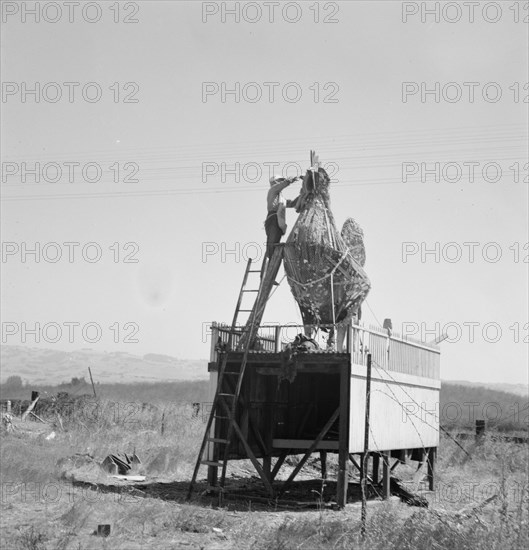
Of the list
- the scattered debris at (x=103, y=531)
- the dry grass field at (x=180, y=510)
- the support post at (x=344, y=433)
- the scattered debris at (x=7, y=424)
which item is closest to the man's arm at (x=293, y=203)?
the support post at (x=344, y=433)

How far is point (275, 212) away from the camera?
21.7 metres

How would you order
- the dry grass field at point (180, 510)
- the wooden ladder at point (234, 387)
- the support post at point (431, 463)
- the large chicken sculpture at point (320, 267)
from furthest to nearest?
the support post at point (431, 463)
the large chicken sculpture at point (320, 267)
the wooden ladder at point (234, 387)
the dry grass field at point (180, 510)

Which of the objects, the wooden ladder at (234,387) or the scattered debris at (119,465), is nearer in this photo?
the wooden ladder at (234,387)

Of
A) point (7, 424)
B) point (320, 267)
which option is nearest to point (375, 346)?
point (320, 267)

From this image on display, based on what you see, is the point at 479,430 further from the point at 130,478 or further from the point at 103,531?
the point at 103,531

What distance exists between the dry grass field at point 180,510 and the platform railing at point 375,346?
133 inches

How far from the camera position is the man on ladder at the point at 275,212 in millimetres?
21625

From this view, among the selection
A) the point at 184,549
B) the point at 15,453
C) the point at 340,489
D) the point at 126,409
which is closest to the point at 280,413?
the point at 340,489

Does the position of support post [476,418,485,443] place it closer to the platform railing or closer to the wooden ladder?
the platform railing

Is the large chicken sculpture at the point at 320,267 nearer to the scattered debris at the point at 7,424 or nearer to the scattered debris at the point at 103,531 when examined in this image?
the scattered debris at the point at 103,531

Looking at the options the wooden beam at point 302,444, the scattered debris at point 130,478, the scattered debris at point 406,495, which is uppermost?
the wooden beam at point 302,444

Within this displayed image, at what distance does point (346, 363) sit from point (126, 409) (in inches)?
820

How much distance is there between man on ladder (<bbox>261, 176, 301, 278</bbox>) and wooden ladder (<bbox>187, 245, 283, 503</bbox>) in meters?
0.32

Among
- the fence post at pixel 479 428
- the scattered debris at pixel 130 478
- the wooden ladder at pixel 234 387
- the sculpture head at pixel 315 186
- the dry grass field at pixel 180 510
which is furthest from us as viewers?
the fence post at pixel 479 428
